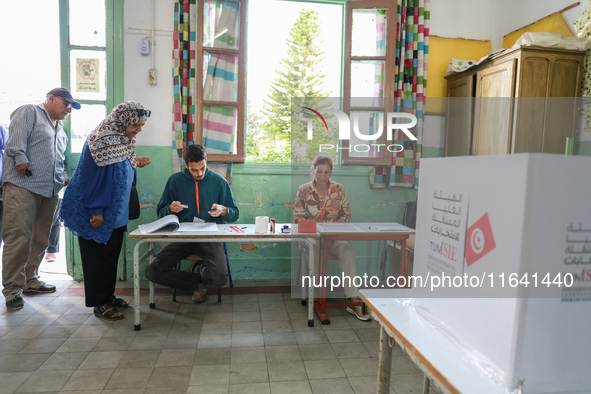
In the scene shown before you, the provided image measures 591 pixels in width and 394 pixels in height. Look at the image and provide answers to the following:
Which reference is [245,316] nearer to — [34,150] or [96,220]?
[96,220]

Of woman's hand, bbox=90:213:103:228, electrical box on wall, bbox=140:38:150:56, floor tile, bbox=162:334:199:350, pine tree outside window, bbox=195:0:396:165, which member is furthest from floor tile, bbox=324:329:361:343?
electrical box on wall, bbox=140:38:150:56

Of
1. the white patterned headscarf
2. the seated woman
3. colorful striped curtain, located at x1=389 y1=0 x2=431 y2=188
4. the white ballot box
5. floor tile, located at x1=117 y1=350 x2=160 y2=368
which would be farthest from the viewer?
colorful striped curtain, located at x1=389 y1=0 x2=431 y2=188

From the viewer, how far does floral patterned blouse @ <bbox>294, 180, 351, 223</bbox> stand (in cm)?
259

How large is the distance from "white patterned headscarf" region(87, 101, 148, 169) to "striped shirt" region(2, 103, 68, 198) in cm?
64

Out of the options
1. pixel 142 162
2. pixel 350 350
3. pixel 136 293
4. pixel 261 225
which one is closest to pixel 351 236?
pixel 261 225

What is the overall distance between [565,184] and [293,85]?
8.72 metres

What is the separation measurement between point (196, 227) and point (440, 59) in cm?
273

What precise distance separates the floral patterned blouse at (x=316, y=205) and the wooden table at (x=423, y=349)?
4.77ft

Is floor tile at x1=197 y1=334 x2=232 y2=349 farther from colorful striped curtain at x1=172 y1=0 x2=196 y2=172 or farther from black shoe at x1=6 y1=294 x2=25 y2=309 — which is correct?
colorful striped curtain at x1=172 y1=0 x2=196 y2=172

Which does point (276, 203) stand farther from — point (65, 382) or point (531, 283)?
point (531, 283)

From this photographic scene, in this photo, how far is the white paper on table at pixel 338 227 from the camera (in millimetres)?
2504

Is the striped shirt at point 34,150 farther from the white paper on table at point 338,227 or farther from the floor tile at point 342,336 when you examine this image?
the floor tile at point 342,336

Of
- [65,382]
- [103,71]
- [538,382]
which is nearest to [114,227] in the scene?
[65,382]

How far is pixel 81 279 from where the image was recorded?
127 inches
